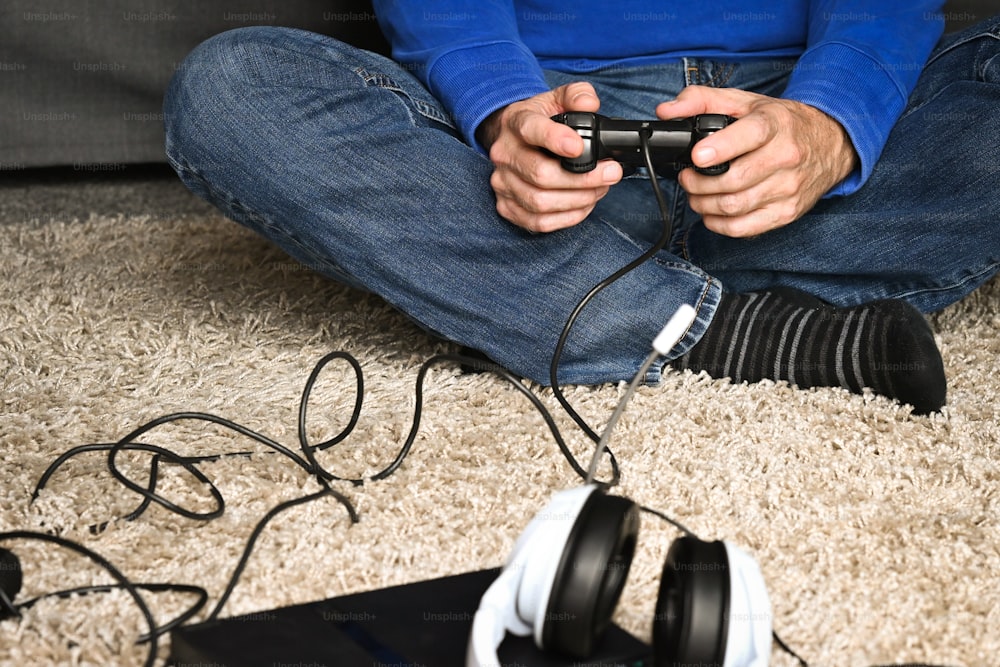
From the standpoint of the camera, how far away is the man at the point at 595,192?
34.0 inches

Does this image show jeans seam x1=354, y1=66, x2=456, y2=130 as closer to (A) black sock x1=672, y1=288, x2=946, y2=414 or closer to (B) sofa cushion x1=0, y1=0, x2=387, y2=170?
(A) black sock x1=672, y1=288, x2=946, y2=414

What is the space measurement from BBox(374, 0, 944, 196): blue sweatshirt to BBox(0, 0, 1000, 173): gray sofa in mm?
549

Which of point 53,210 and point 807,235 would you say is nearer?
point 807,235

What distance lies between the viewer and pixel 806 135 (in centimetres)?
84

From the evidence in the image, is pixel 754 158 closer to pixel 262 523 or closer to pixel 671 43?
pixel 671 43

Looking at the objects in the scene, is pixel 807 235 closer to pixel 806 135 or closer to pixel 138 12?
Result: pixel 806 135

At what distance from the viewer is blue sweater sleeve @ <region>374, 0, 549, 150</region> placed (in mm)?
933

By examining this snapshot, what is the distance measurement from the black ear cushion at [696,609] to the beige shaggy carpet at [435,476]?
0.35ft

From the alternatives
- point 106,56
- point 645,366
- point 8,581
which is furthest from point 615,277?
point 106,56

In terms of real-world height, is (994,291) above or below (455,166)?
below

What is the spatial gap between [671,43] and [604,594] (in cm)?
73

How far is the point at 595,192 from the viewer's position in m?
0.83

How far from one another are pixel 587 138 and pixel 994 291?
0.66m

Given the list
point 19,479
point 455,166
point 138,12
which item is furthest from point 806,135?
point 138,12
